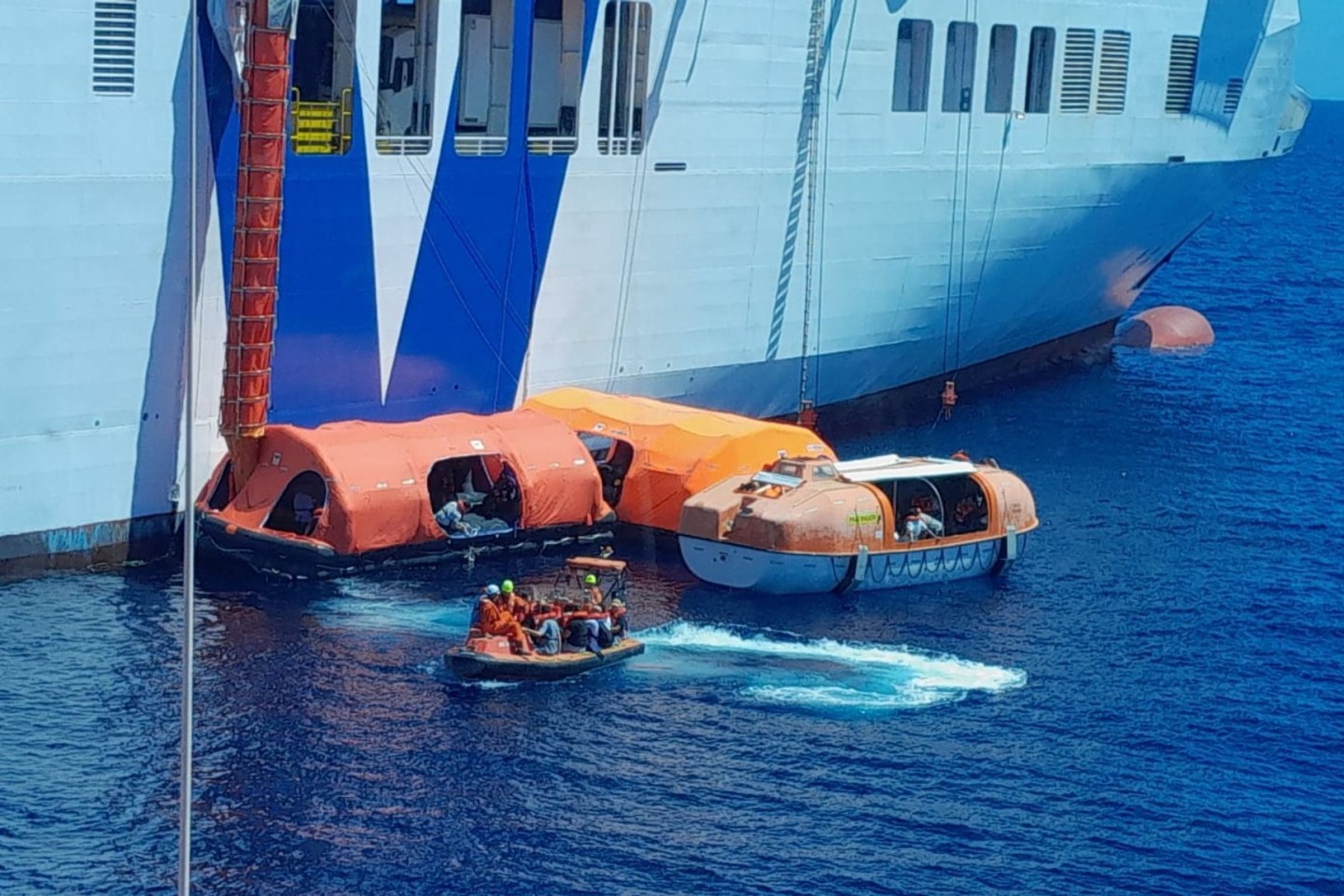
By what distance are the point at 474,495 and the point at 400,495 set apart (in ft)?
9.48

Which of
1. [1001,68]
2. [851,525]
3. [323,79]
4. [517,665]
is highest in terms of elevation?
[1001,68]

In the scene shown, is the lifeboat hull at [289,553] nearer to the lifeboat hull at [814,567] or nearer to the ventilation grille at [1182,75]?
the lifeboat hull at [814,567]

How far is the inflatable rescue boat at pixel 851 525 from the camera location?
1550 inches

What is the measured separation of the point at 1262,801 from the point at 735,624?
10.6m

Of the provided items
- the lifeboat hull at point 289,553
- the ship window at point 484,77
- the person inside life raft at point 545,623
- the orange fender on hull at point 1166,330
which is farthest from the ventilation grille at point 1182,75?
the person inside life raft at point 545,623

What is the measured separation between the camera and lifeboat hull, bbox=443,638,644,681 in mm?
33219

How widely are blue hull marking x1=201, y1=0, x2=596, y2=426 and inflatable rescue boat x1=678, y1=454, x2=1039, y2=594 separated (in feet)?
21.8

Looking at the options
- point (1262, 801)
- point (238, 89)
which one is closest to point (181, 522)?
point (238, 89)

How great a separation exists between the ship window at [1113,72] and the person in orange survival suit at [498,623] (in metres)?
31.0

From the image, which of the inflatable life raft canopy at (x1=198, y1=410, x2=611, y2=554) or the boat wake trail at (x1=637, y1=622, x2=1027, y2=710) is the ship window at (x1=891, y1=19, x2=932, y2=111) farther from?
the boat wake trail at (x1=637, y1=622, x2=1027, y2=710)

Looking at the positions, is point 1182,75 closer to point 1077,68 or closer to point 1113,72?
point 1113,72

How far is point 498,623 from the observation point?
110ft

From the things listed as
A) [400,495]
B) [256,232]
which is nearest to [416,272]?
[256,232]

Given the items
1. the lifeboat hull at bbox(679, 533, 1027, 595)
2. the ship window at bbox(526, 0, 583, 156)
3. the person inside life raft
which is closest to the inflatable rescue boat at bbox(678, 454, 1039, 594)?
the lifeboat hull at bbox(679, 533, 1027, 595)
